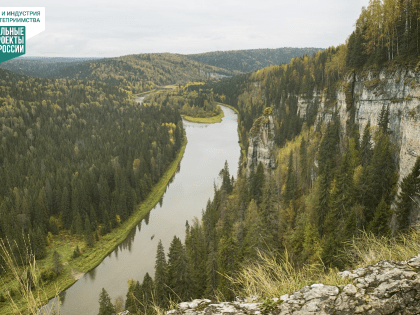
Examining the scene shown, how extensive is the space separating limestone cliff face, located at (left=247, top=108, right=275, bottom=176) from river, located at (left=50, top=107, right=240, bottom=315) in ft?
55.9

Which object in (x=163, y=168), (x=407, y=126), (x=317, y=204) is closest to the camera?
(x=407, y=126)

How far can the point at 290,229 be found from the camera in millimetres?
37062

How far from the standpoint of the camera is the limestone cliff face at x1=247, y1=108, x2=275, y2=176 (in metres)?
56.1

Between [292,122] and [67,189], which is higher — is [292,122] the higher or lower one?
the higher one

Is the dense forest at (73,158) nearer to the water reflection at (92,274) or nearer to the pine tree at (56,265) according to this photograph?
the pine tree at (56,265)

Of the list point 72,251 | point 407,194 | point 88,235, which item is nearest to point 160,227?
point 88,235

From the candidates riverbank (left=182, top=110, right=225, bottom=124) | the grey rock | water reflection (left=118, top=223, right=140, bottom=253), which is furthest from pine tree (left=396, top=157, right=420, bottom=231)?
riverbank (left=182, top=110, right=225, bottom=124)

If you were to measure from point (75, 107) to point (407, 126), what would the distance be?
→ 138 m

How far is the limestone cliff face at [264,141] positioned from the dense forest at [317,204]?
289 centimetres

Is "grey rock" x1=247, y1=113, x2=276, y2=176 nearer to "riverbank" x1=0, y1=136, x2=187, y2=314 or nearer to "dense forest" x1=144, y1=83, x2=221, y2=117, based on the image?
"riverbank" x1=0, y1=136, x2=187, y2=314

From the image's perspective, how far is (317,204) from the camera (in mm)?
34219

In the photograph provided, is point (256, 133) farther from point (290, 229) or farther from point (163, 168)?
point (163, 168)

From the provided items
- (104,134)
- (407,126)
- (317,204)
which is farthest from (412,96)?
(104,134)

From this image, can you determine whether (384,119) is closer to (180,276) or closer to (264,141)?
(264,141)
